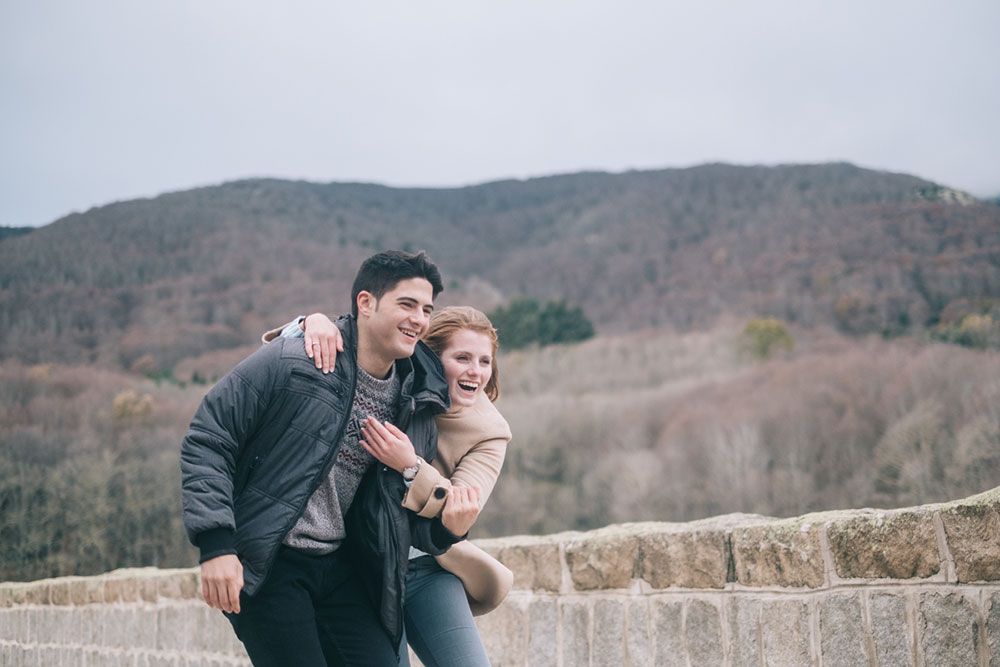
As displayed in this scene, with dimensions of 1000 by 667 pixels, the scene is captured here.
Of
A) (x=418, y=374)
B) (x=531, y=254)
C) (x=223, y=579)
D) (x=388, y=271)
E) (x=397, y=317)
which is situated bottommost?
(x=223, y=579)

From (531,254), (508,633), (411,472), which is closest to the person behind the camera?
(411,472)

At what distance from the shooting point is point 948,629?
104 inches

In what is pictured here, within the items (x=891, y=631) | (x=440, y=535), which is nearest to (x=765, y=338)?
(x=891, y=631)

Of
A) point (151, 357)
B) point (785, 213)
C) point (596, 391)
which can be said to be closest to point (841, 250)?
point (785, 213)

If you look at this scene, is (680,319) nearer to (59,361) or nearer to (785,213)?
(785,213)

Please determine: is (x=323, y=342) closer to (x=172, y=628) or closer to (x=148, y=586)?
(x=172, y=628)

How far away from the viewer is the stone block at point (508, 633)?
4125 mm

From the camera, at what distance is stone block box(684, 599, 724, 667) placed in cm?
334

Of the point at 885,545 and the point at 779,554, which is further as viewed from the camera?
the point at 779,554

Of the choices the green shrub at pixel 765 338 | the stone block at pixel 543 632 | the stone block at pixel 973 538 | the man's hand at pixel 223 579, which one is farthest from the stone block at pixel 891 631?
the green shrub at pixel 765 338

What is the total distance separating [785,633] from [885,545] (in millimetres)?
477

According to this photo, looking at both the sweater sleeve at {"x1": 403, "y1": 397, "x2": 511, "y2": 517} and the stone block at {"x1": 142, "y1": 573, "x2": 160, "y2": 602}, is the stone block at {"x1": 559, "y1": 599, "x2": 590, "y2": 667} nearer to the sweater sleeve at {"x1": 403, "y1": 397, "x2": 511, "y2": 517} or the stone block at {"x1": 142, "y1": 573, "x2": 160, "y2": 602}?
the sweater sleeve at {"x1": 403, "y1": 397, "x2": 511, "y2": 517}

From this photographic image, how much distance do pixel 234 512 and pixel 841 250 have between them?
61.7 metres

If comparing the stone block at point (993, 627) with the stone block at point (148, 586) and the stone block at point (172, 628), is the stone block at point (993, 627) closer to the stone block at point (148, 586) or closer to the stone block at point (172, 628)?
the stone block at point (172, 628)
